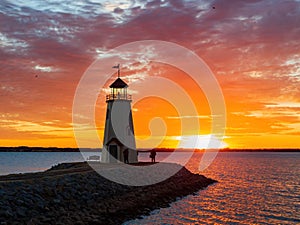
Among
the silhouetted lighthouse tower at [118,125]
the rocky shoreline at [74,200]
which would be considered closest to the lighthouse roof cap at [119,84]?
the silhouetted lighthouse tower at [118,125]

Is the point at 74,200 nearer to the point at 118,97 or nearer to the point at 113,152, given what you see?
the point at 113,152

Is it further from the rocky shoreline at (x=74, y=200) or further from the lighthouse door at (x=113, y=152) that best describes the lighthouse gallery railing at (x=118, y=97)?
the rocky shoreline at (x=74, y=200)

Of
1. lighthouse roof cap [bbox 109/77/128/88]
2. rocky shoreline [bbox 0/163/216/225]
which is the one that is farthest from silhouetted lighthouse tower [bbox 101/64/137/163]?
rocky shoreline [bbox 0/163/216/225]

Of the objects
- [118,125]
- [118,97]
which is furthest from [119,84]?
[118,125]

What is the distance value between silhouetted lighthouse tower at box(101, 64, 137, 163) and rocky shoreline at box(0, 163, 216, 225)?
8644 mm

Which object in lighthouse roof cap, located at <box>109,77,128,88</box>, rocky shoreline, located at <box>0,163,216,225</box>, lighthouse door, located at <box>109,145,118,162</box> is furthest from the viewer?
lighthouse door, located at <box>109,145,118,162</box>

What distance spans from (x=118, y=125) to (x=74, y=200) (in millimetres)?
18054

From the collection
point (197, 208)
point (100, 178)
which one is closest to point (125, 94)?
point (100, 178)

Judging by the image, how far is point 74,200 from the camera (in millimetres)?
22656

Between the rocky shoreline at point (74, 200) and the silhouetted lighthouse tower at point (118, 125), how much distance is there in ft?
28.4

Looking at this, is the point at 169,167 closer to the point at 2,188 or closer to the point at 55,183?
the point at 55,183

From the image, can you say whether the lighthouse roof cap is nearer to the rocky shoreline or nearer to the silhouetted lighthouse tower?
the silhouetted lighthouse tower

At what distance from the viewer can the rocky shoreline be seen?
1877 centimetres

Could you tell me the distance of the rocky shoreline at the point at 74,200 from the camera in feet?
61.6
